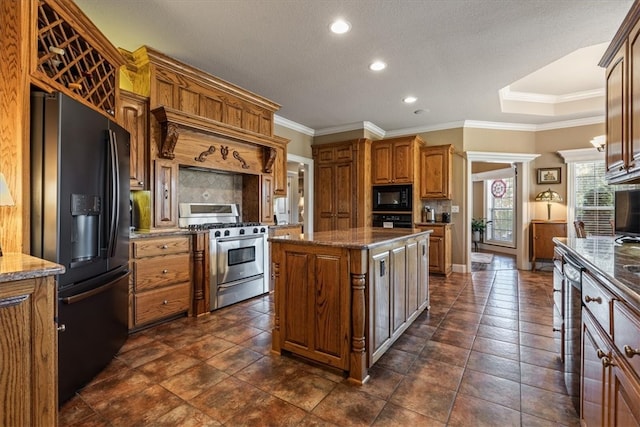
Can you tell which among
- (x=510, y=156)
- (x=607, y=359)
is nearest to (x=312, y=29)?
(x=607, y=359)

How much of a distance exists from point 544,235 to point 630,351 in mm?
5410

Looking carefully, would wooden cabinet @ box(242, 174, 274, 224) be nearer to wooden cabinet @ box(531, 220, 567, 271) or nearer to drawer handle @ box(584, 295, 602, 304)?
drawer handle @ box(584, 295, 602, 304)

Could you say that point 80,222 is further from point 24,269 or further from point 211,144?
point 211,144

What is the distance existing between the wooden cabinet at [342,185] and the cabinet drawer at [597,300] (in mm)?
4016

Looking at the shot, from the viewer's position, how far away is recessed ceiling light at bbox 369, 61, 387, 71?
128 inches

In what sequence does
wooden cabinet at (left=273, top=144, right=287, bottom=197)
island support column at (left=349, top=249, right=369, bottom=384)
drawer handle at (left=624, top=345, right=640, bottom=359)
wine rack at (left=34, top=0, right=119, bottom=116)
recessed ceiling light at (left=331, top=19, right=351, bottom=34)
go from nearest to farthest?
drawer handle at (left=624, top=345, right=640, bottom=359) < wine rack at (left=34, top=0, right=119, bottom=116) < island support column at (left=349, top=249, right=369, bottom=384) < recessed ceiling light at (left=331, top=19, right=351, bottom=34) < wooden cabinet at (left=273, top=144, right=287, bottom=197)

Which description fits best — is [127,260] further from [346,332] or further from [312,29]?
[312,29]

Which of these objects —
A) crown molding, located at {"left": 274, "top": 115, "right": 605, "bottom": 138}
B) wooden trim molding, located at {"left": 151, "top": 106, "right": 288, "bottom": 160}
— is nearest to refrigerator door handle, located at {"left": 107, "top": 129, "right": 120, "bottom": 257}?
wooden trim molding, located at {"left": 151, "top": 106, "right": 288, "bottom": 160}

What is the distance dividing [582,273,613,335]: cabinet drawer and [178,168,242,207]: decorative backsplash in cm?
370

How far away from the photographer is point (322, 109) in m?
4.75

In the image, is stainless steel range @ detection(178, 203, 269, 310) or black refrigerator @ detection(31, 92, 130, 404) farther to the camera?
stainless steel range @ detection(178, 203, 269, 310)

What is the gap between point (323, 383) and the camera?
6.50 ft

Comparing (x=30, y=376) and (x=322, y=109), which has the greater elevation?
(x=322, y=109)

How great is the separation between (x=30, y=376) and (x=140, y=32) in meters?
2.74
